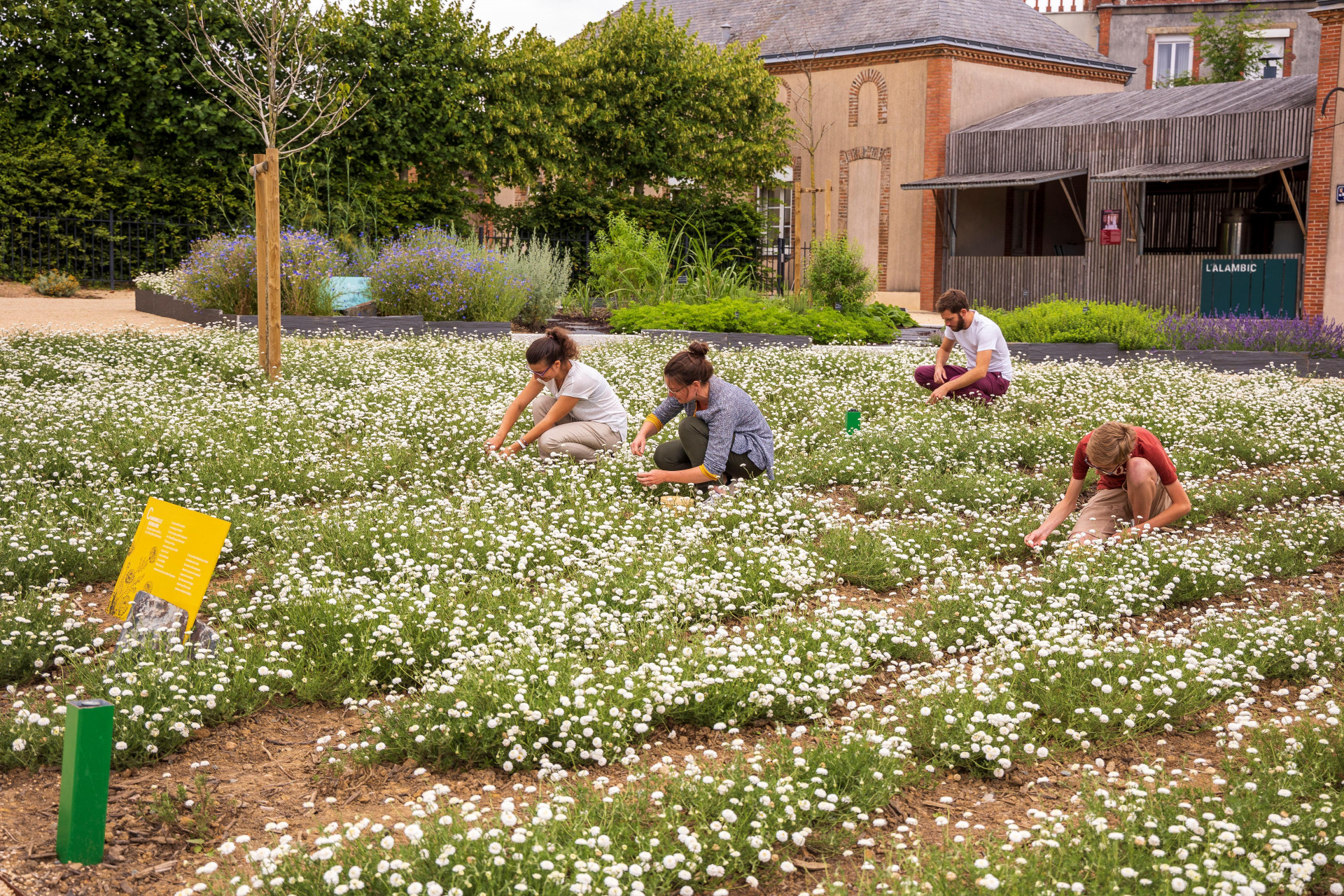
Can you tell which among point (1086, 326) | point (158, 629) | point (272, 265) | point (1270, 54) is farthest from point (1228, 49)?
point (158, 629)

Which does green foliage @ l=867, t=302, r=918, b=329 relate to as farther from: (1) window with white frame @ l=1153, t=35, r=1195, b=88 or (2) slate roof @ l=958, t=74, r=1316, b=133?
(1) window with white frame @ l=1153, t=35, r=1195, b=88

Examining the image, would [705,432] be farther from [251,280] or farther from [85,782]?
[251,280]

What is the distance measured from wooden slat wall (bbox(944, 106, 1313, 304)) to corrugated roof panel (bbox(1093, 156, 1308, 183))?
32cm

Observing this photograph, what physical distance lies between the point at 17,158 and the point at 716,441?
65.4ft

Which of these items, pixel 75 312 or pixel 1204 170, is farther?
pixel 1204 170

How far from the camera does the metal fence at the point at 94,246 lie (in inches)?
886

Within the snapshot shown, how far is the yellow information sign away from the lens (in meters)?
4.49

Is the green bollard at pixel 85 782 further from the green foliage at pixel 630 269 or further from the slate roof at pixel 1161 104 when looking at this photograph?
the slate roof at pixel 1161 104

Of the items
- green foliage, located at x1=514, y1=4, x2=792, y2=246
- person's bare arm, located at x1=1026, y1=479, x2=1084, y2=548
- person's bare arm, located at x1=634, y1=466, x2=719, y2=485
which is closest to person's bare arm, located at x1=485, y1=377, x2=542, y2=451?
person's bare arm, located at x1=634, y1=466, x2=719, y2=485

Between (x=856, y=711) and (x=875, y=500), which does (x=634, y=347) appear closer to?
(x=875, y=500)

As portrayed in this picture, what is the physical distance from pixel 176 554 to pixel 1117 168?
2525 cm

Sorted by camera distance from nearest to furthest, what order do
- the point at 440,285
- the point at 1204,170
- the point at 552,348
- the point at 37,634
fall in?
the point at 37,634 → the point at 552,348 → the point at 440,285 → the point at 1204,170

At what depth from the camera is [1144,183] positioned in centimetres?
2531

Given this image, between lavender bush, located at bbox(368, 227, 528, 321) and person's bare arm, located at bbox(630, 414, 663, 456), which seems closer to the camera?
person's bare arm, located at bbox(630, 414, 663, 456)
